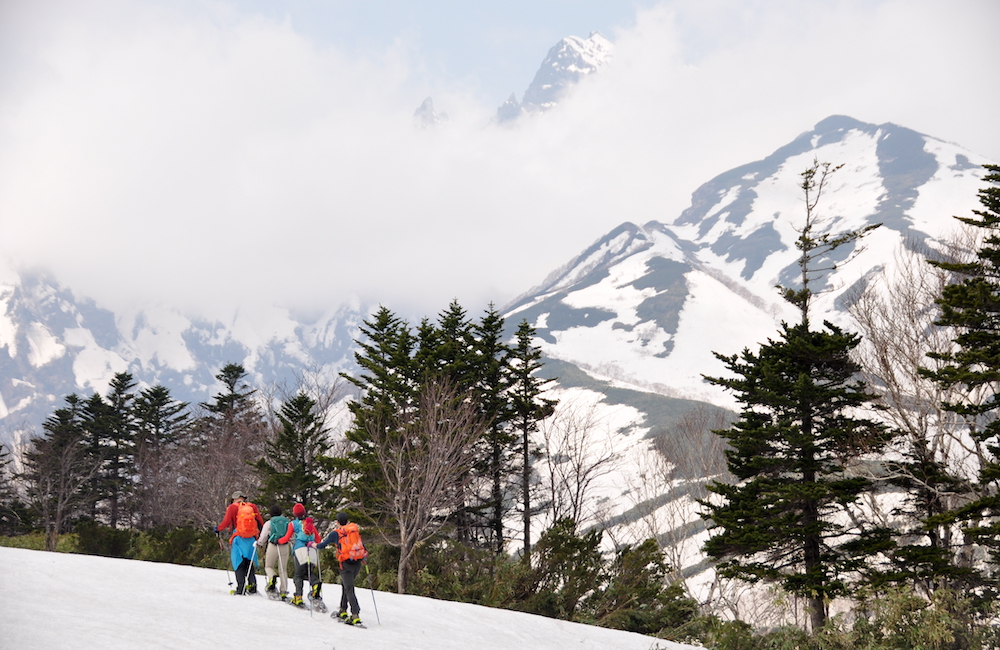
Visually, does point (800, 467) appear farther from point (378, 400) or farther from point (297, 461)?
point (297, 461)

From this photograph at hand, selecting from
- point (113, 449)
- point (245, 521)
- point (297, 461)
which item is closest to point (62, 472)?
point (113, 449)

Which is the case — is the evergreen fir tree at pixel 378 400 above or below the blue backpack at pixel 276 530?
above

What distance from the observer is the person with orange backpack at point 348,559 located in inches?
440

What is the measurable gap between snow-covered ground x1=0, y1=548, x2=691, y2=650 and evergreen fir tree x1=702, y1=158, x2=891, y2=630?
5452 mm

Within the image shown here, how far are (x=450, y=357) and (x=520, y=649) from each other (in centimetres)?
2156

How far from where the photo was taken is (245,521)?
Result: 12.0m

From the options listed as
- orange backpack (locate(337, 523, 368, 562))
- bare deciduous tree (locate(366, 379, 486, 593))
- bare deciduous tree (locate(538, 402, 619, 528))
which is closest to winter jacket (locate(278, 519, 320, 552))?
orange backpack (locate(337, 523, 368, 562))

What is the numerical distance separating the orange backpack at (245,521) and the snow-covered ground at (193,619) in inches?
43.8

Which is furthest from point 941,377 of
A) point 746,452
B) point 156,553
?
point 156,553

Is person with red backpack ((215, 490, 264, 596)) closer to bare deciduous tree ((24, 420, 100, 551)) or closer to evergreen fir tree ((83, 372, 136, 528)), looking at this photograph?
bare deciduous tree ((24, 420, 100, 551))

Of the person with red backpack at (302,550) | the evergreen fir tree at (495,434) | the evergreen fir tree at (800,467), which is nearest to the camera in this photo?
the person with red backpack at (302,550)

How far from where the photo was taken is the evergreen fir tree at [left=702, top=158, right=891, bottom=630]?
720 inches

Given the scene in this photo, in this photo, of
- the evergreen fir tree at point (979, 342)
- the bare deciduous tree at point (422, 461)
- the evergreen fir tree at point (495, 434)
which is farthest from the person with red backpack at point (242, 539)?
the evergreen fir tree at point (495, 434)

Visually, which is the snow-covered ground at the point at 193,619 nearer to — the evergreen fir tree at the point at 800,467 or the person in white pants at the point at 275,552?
the person in white pants at the point at 275,552
